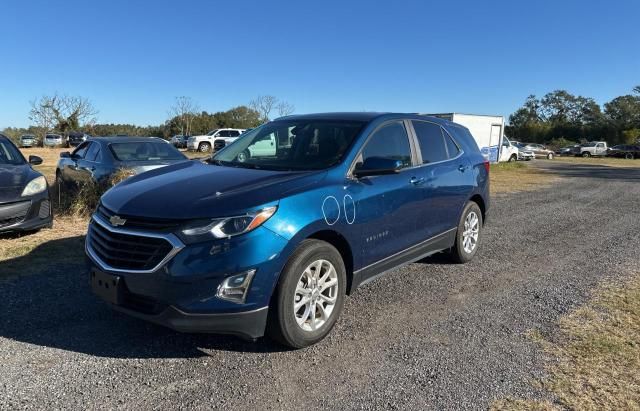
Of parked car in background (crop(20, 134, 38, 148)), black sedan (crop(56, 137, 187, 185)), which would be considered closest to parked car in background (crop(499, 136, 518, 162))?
black sedan (crop(56, 137, 187, 185))

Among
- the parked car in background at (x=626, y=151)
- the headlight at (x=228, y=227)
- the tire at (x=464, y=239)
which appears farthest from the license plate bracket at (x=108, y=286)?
the parked car in background at (x=626, y=151)

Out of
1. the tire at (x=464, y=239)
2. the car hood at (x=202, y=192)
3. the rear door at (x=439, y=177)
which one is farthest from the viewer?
the tire at (x=464, y=239)

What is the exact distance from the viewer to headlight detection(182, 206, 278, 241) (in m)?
→ 3.08

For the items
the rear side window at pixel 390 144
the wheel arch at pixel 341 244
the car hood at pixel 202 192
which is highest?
the rear side window at pixel 390 144

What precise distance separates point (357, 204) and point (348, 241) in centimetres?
31

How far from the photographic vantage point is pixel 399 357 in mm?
3518

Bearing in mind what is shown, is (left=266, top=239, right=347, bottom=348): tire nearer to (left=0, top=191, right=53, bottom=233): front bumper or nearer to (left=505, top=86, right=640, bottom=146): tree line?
(left=0, top=191, right=53, bottom=233): front bumper

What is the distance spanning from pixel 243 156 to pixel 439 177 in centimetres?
200

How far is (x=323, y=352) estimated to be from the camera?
11.7 feet

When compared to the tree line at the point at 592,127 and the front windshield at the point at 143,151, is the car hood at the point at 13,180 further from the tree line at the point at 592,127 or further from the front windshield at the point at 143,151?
the tree line at the point at 592,127

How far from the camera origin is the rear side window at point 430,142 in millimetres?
5031

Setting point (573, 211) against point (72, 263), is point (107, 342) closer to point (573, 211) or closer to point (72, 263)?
point (72, 263)

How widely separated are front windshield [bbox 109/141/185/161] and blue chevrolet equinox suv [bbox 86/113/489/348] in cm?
458

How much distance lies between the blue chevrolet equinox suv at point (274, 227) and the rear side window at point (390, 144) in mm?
15
